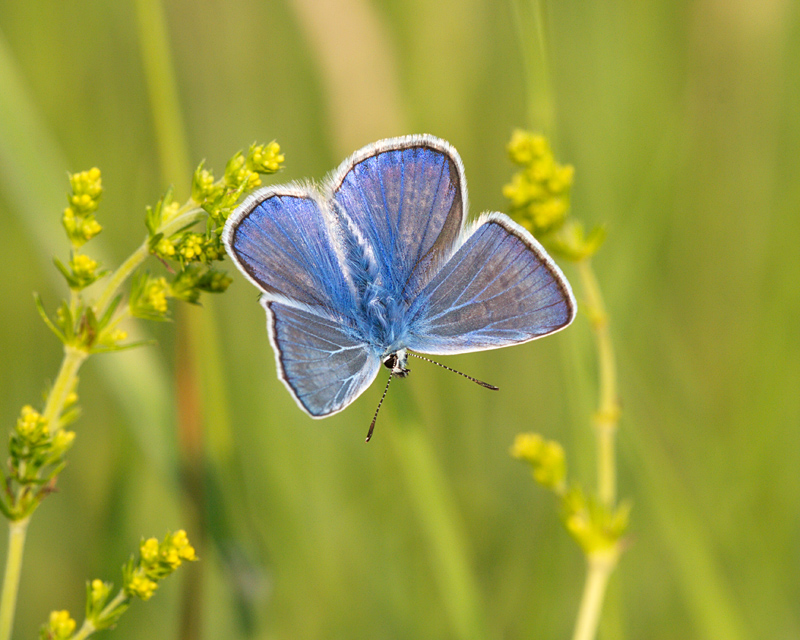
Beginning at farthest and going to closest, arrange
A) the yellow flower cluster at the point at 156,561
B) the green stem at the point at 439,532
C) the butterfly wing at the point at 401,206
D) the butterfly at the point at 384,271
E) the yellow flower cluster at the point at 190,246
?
the butterfly wing at the point at 401,206, the green stem at the point at 439,532, the butterfly at the point at 384,271, the yellow flower cluster at the point at 190,246, the yellow flower cluster at the point at 156,561

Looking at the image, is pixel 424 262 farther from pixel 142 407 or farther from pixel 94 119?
pixel 94 119

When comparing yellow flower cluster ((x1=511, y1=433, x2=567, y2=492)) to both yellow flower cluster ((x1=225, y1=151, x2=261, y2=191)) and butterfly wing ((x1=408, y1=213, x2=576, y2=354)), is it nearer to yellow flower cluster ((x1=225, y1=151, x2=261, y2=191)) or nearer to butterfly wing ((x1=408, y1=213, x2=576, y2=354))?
butterfly wing ((x1=408, y1=213, x2=576, y2=354))

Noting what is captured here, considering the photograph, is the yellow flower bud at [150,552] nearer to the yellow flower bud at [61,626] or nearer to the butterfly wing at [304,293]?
the yellow flower bud at [61,626]

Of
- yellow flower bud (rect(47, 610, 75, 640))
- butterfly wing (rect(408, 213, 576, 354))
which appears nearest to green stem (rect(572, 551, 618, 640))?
butterfly wing (rect(408, 213, 576, 354))

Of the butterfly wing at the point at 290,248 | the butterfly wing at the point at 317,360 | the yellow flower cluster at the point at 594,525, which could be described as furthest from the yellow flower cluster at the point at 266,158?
the yellow flower cluster at the point at 594,525

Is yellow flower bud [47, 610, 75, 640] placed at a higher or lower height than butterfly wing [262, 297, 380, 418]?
lower

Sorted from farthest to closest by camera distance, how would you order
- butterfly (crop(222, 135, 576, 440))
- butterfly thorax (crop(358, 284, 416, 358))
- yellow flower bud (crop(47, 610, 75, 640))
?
butterfly thorax (crop(358, 284, 416, 358)), butterfly (crop(222, 135, 576, 440)), yellow flower bud (crop(47, 610, 75, 640))
